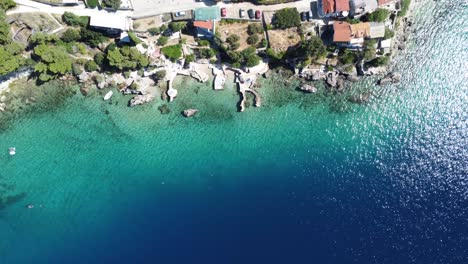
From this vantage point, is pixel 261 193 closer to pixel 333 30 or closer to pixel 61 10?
pixel 333 30

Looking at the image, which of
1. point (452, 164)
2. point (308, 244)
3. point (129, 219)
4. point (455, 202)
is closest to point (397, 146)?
point (452, 164)

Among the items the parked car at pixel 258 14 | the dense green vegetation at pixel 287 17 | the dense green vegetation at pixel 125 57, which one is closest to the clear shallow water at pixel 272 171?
the dense green vegetation at pixel 125 57

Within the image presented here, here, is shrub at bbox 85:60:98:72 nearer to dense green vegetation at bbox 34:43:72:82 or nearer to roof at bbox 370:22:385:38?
dense green vegetation at bbox 34:43:72:82

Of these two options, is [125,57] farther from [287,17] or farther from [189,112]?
[287,17]

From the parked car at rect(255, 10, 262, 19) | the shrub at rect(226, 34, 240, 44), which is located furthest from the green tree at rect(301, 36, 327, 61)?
the shrub at rect(226, 34, 240, 44)

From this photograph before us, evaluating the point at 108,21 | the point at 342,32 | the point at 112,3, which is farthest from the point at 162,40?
the point at 342,32
